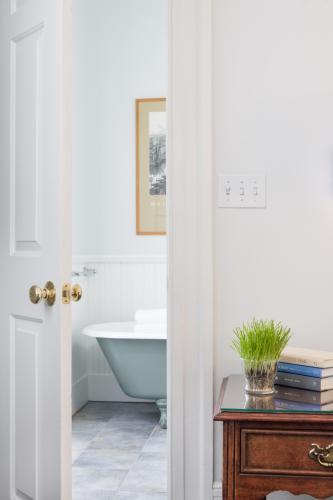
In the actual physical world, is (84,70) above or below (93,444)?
above

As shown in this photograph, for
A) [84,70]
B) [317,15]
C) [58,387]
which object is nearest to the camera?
[58,387]

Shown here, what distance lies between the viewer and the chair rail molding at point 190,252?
2.11 meters

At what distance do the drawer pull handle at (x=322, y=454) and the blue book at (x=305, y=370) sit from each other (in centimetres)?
22

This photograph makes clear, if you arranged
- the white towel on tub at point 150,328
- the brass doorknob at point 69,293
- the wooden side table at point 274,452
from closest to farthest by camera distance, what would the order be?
the wooden side table at point 274,452, the brass doorknob at point 69,293, the white towel on tub at point 150,328

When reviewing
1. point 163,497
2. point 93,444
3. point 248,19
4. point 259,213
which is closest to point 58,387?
point 259,213

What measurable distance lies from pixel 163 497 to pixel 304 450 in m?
1.23

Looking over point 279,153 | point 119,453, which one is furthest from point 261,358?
point 119,453

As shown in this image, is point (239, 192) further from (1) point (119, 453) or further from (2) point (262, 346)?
(1) point (119, 453)

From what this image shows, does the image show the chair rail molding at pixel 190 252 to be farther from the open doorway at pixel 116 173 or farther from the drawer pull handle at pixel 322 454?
the open doorway at pixel 116 173

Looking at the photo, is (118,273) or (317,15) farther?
(118,273)

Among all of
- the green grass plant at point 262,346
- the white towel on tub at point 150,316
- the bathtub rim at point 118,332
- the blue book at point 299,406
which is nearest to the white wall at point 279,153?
the green grass plant at point 262,346

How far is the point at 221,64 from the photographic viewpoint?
2.12 metres

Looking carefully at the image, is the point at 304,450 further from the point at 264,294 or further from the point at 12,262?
the point at 12,262

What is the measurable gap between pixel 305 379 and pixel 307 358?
0.06 meters
